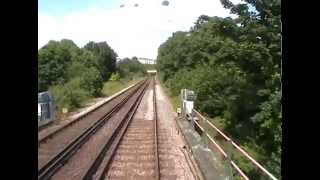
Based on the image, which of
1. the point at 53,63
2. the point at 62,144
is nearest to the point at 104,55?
the point at 53,63

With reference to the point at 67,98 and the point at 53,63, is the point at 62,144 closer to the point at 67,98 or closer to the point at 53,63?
the point at 67,98

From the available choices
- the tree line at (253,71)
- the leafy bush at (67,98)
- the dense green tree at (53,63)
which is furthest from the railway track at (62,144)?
the dense green tree at (53,63)

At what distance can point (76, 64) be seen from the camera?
5994 centimetres

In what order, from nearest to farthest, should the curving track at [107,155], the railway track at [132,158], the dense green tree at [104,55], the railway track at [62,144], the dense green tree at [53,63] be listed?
1. the railway track at [132,158]
2. the curving track at [107,155]
3. the railway track at [62,144]
4. the dense green tree at [53,63]
5. the dense green tree at [104,55]

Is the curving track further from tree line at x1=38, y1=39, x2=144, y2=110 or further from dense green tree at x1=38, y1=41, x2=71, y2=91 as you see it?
dense green tree at x1=38, y1=41, x2=71, y2=91

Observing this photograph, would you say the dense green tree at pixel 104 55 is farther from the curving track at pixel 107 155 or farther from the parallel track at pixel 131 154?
the parallel track at pixel 131 154

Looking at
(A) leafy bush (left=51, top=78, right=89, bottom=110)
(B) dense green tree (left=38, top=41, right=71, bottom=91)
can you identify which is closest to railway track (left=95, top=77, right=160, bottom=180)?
(A) leafy bush (left=51, top=78, right=89, bottom=110)

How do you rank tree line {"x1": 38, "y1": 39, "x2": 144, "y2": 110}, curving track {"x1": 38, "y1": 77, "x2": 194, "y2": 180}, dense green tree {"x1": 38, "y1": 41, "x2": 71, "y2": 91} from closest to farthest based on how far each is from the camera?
curving track {"x1": 38, "y1": 77, "x2": 194, "y2": 180} < tree line {"x1": 38, "y1": 39, "x2": 144, "y2": 110} < dense green tree {"x1": 38, "y1": 41, "x2": 71, "y2": 91}

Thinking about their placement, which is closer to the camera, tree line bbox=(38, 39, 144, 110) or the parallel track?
the parallel track

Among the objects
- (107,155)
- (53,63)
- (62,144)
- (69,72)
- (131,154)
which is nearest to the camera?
(107,155)

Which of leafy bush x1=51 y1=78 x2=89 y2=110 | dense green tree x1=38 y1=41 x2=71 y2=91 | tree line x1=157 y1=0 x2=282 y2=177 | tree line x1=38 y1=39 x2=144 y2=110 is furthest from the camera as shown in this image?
dense green tree x1=38 y1=41 x2=71 y2=91
